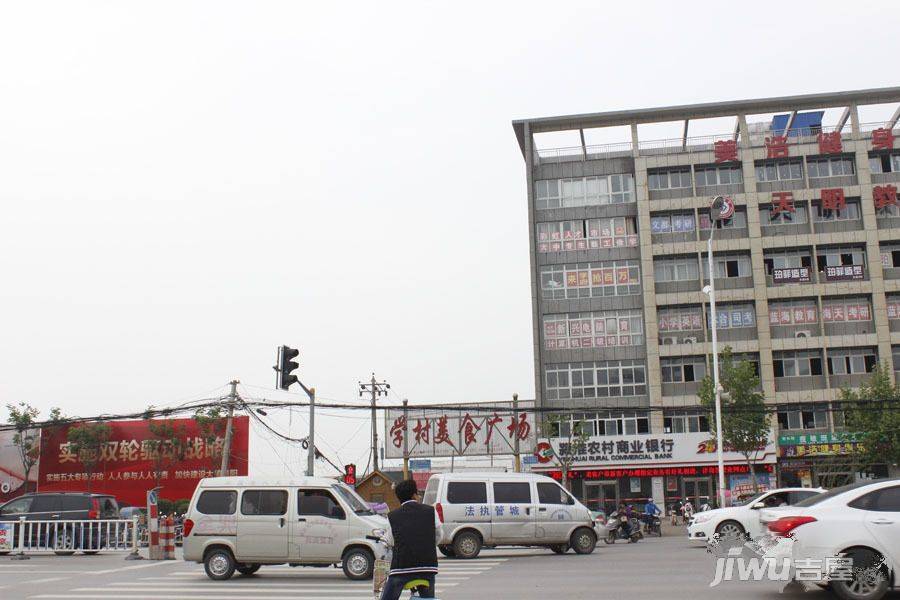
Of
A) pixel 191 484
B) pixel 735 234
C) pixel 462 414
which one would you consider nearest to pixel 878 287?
pixel 735 234

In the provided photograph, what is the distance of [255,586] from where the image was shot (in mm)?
15492

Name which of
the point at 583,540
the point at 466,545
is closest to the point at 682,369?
the point at 583,540

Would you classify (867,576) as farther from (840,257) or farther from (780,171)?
(780,171)

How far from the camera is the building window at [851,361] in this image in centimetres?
4931

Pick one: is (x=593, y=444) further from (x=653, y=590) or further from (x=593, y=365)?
(x=653, y=590)

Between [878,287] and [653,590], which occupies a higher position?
[878,287]

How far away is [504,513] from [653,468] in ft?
95.1

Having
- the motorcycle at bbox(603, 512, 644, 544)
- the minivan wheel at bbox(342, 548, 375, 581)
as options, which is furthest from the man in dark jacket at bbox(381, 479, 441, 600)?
the motorcycle at bbox(603, 512, 644, 544)

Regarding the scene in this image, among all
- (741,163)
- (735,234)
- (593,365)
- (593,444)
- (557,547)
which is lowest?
(557,547)

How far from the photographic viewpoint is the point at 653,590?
12.9 m

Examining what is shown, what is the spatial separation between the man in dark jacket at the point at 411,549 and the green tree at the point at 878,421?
120 ft

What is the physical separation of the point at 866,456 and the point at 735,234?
14.5 m

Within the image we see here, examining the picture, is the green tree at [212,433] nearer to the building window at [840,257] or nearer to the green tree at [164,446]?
the green tree at [164,446]

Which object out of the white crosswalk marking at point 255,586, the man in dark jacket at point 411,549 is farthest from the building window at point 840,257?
the man in dark jacket at point 411,549
